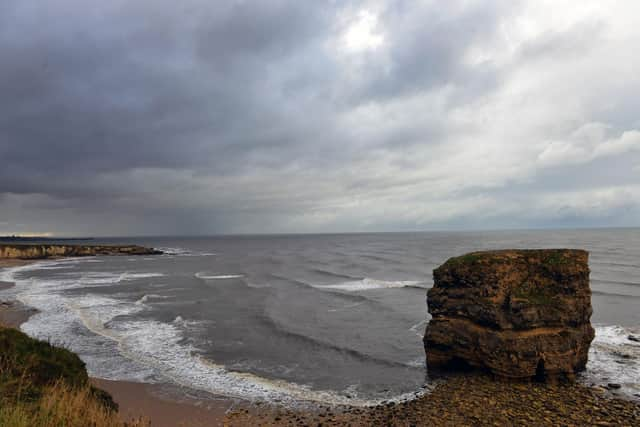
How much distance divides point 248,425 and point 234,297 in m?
26.8

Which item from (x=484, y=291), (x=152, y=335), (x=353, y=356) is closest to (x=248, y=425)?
(x=353, y=356)

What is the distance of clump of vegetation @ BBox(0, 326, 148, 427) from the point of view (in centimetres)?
724

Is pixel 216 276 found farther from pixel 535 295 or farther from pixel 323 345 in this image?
pixel 535 295

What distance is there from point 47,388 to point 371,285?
37.7 meters

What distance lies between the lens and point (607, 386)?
611 inches

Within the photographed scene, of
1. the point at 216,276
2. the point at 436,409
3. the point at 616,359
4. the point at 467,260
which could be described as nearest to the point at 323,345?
the point at 436,409

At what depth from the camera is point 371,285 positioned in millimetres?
44625

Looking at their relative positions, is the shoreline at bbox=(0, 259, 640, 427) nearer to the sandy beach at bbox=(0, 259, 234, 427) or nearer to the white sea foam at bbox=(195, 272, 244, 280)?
the sandy beach at bbox=(0, 259, 234, 427)

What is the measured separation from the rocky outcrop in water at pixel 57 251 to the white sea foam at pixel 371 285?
87.5 m

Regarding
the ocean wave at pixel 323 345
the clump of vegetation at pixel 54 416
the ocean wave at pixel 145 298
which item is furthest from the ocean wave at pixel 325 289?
the clump of vegetation at pixel 54 416

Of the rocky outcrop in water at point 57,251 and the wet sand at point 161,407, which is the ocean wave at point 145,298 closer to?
the wet sand at point 161,407

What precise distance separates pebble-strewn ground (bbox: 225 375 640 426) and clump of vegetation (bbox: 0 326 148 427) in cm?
521

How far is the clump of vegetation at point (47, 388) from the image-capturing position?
7238mm

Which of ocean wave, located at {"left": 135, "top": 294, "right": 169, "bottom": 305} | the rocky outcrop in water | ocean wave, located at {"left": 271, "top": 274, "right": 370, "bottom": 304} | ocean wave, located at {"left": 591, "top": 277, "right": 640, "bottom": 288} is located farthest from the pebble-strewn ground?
the rocky outcrop in water
